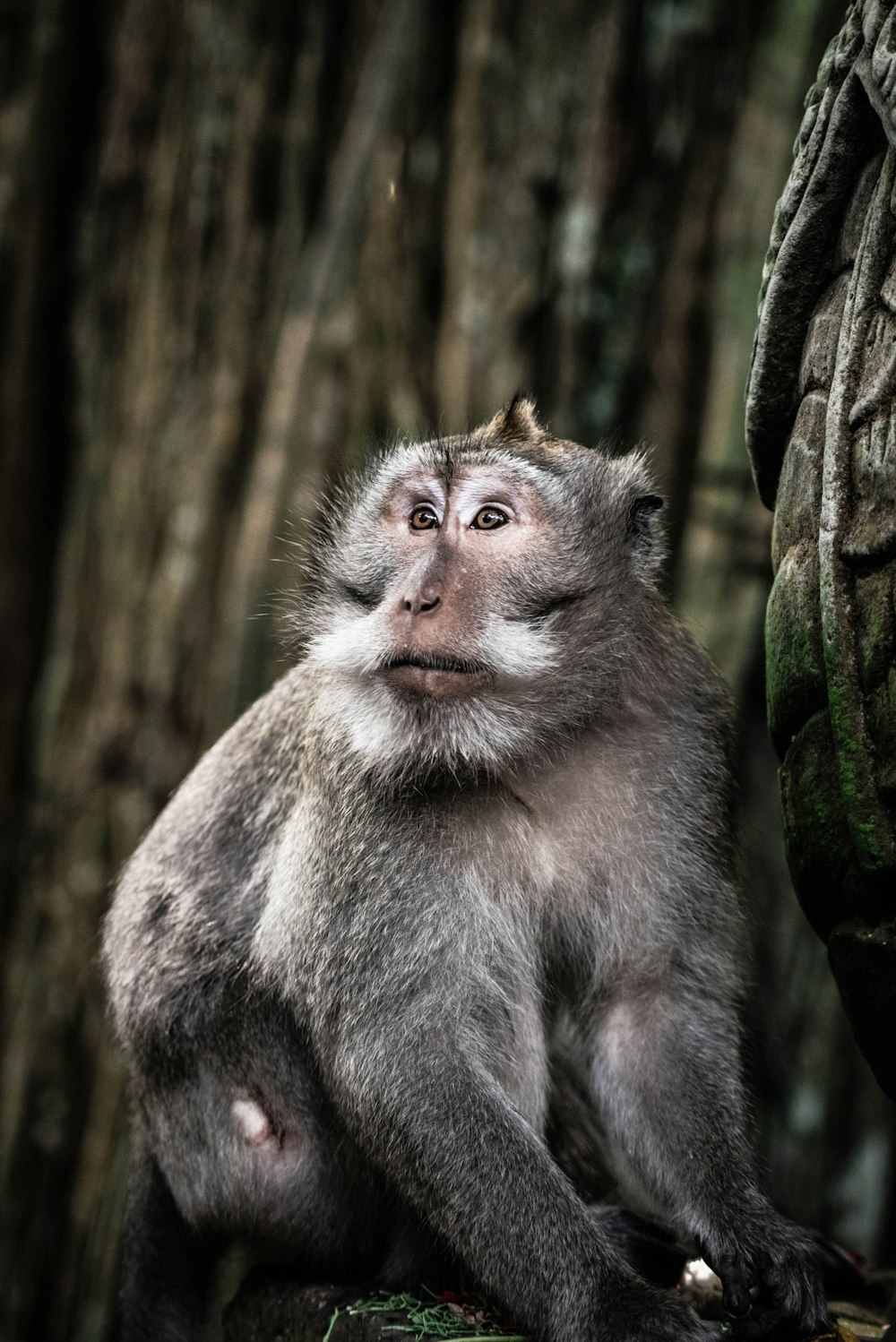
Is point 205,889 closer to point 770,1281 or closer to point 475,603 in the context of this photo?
point 475,603

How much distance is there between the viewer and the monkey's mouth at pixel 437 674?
8.18 ft

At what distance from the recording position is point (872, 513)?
5.79 feet

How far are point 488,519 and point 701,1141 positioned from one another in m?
1.17

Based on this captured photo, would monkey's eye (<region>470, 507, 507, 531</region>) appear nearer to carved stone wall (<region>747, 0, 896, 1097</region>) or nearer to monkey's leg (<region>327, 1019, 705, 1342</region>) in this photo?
carved stone wall (<region>747, 0, 896, 1097</region>)

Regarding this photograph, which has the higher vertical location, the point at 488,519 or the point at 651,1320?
the point at 488,519

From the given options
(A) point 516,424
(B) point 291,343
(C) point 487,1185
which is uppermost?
(B) point 291,343

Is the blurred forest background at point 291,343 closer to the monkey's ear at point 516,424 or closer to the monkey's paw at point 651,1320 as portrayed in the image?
the monkey's ear at point 516,424

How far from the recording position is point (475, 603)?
8.20 ft

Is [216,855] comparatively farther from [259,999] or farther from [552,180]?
[552,180]

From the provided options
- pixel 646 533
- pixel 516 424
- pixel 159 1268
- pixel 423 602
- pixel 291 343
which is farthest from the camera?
pixel 291 343

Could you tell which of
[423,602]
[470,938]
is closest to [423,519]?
[423,602]

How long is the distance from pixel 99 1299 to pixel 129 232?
362 centimetres

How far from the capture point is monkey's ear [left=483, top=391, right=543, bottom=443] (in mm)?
2902

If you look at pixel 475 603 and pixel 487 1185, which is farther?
pixel 475 603
